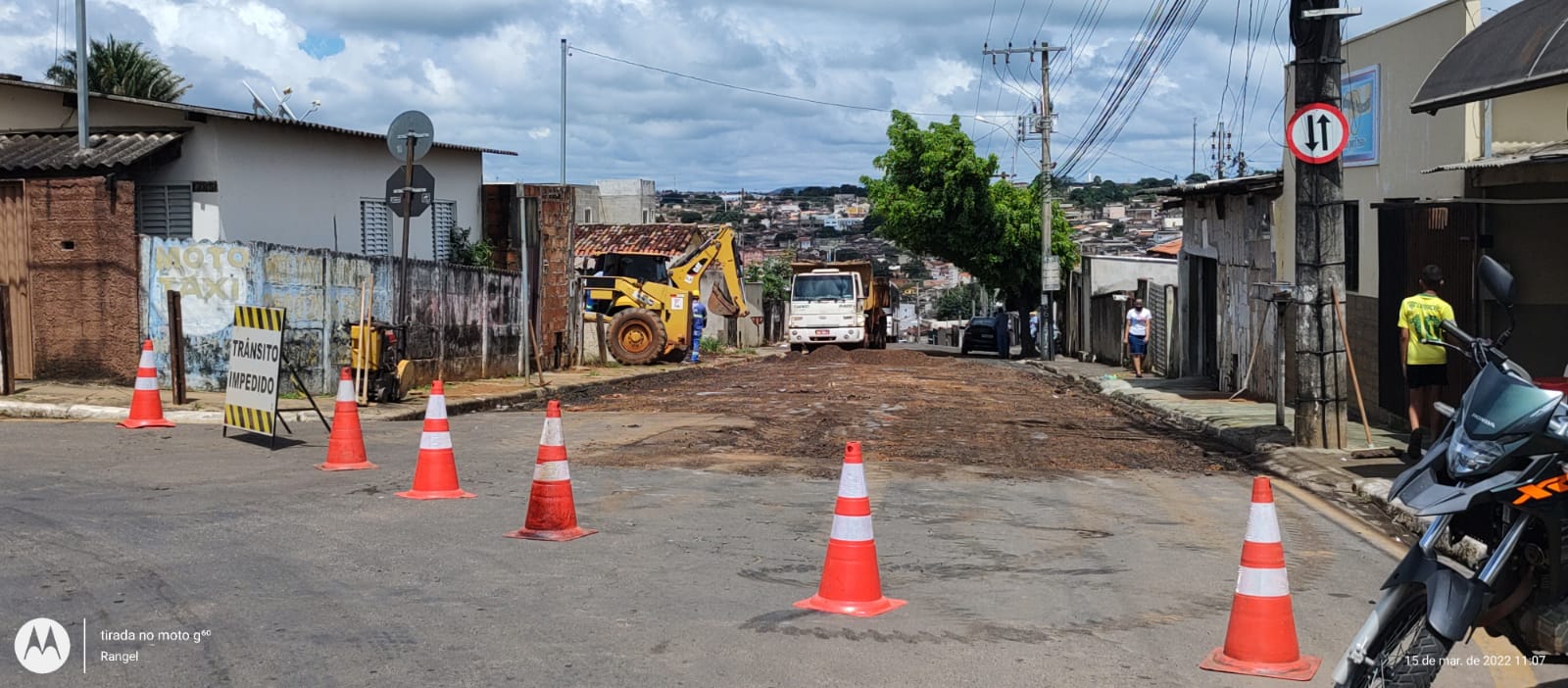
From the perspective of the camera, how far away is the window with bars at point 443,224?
24734 millimetres

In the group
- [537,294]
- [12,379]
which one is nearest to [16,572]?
[12,379]

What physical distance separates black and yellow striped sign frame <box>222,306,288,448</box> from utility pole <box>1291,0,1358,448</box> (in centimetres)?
952

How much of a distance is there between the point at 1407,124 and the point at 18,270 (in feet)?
54.1

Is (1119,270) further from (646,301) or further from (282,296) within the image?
(282,296)

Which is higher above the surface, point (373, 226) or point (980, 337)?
point (373, 226)

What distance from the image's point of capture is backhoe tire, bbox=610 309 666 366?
29016 millimetres

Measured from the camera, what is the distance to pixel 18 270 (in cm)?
1719

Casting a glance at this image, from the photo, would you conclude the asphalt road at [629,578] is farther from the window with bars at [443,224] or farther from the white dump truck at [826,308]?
the white dump truck at [826,308]

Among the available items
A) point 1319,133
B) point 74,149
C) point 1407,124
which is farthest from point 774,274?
point 1319,133

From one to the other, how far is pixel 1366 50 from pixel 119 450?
563 inches

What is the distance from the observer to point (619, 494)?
10.2 metres

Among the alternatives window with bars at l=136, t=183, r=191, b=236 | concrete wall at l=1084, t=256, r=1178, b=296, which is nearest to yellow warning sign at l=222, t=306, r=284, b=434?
window with bars at l=136, t=183, r=191, b=236

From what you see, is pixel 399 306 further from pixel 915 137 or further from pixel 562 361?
pixel 915 137

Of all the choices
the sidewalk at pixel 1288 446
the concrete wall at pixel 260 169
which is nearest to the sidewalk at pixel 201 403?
the concrete wall at pixel 260 169
